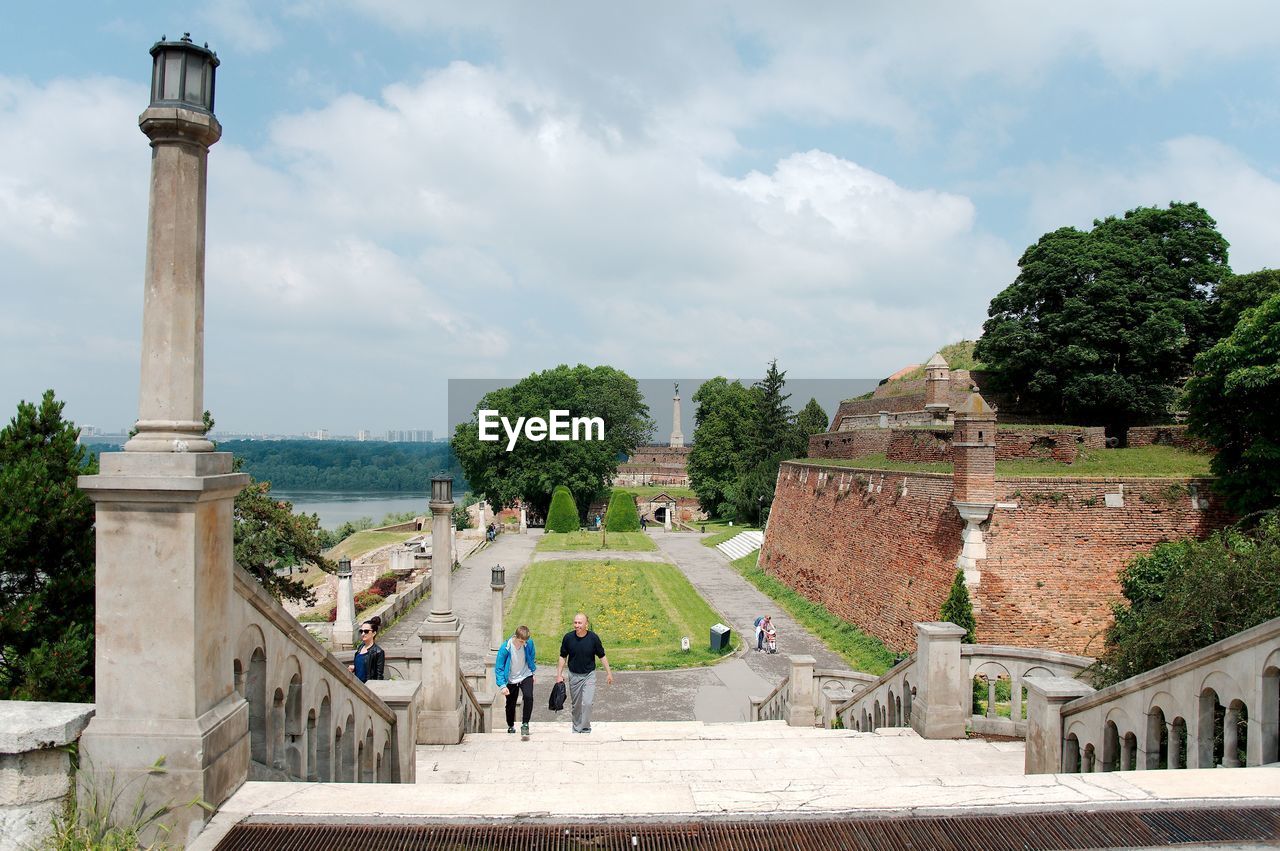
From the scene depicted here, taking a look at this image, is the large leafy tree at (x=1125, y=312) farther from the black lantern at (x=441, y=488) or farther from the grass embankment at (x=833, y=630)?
the black lantern at (x=441, y=488)

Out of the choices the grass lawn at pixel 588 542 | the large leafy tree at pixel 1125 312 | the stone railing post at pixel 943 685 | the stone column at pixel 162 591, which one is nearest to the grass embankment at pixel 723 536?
the grass lawn at pixel 588 542

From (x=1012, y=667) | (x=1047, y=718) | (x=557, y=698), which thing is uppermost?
(x=1047, y=718)

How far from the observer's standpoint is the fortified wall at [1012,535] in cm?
1605

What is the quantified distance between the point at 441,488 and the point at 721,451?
45.1m

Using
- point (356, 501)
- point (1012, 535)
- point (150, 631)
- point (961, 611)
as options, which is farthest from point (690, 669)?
point (356, 501)

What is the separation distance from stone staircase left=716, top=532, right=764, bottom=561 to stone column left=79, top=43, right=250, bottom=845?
34.3 metres

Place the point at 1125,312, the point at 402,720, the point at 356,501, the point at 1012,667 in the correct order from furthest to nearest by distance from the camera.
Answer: the point at 356,501 < the point at 1125,312 < the point at 1012,667 < the point at 402,720

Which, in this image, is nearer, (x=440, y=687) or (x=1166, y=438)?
(x=440, y=687)

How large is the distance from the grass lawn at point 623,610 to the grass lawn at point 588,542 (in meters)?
5.01

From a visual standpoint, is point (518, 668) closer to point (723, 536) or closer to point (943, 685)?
point (943, 685)

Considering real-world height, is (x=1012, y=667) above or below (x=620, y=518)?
above

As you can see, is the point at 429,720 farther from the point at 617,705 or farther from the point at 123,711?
the point at 617,705

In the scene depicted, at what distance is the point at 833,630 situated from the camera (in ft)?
70.7

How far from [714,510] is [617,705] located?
43.3 metres
